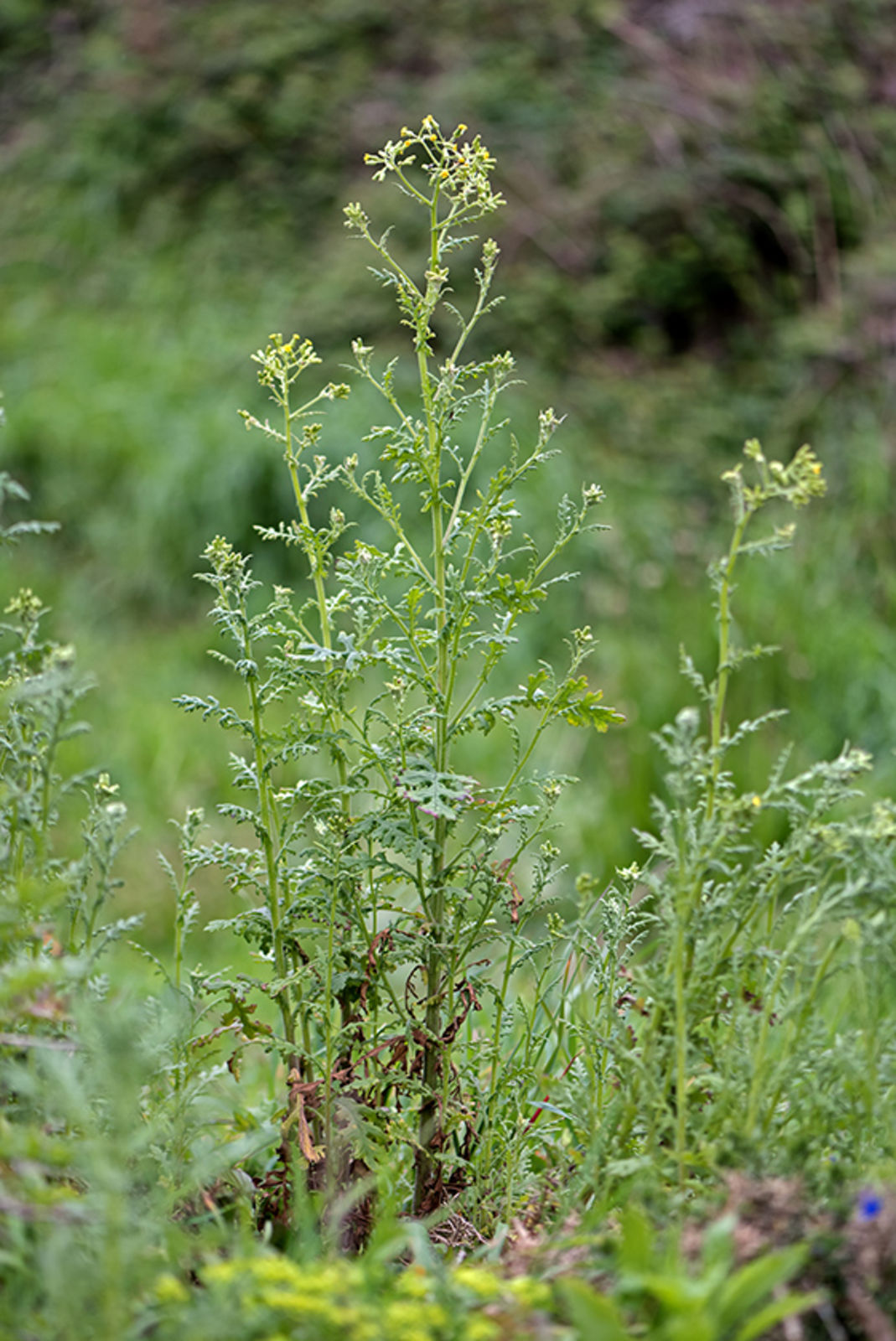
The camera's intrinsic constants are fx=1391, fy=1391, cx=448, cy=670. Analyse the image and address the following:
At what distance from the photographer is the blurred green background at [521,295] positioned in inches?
162

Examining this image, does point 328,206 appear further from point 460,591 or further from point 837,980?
point 460,591

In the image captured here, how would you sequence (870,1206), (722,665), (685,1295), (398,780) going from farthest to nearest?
(398,780) < (722,665) < (870,1206) < (685,1295)

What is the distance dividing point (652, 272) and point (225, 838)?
3603 mm

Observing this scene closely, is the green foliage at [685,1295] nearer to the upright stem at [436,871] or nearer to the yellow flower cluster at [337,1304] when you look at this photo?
the yellow flower cluster at [337,1304]

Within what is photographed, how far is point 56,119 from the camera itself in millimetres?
7637

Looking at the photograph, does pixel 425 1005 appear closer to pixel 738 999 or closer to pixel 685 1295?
pixel 738 999

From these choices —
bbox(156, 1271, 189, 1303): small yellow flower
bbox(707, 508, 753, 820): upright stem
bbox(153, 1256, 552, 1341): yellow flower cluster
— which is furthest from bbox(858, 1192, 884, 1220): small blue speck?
bbox(156, 1271, 189, 1303): small yellow flower

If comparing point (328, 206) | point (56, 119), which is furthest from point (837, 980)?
point (56, 119)

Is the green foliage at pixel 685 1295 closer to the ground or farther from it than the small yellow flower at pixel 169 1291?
closer to the ground

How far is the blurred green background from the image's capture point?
412 centimetres

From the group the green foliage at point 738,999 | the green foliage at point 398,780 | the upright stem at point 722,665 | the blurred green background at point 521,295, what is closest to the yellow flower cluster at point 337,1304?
the green foliage at point 738,999

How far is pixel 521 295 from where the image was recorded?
6.01 meters

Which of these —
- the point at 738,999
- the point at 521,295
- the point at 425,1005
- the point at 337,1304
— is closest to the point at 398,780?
the point at 425,1005

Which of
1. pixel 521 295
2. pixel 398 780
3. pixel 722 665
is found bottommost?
pixel 398 780
